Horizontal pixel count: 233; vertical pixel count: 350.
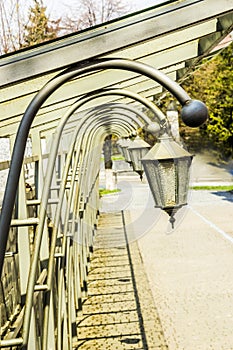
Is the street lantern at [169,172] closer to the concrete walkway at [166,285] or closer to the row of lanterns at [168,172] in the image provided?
the row of lanterns at [168,172]

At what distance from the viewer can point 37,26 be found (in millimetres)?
15227

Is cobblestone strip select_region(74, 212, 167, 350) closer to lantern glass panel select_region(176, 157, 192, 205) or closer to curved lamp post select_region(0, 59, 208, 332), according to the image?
lantern glass panel select_region(176, 157, 192, 205)

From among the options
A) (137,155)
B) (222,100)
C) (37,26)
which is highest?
(37,26)

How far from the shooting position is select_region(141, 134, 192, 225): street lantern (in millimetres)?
2674

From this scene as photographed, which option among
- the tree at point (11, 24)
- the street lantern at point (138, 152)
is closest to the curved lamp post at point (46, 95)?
the street lantern at point (138, 152)

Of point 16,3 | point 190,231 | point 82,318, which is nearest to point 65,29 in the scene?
point 16,3

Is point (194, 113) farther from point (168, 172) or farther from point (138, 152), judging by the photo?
point (138, 152)

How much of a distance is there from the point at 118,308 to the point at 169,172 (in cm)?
609

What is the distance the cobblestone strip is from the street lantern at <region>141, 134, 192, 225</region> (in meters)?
4.34

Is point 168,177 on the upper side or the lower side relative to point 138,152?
upper

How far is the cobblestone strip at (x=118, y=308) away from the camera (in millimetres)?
7074

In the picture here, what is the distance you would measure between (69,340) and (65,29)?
12.4m

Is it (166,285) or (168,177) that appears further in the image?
(166,285)

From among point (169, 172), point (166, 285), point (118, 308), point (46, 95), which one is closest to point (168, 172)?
point (169, 172)
